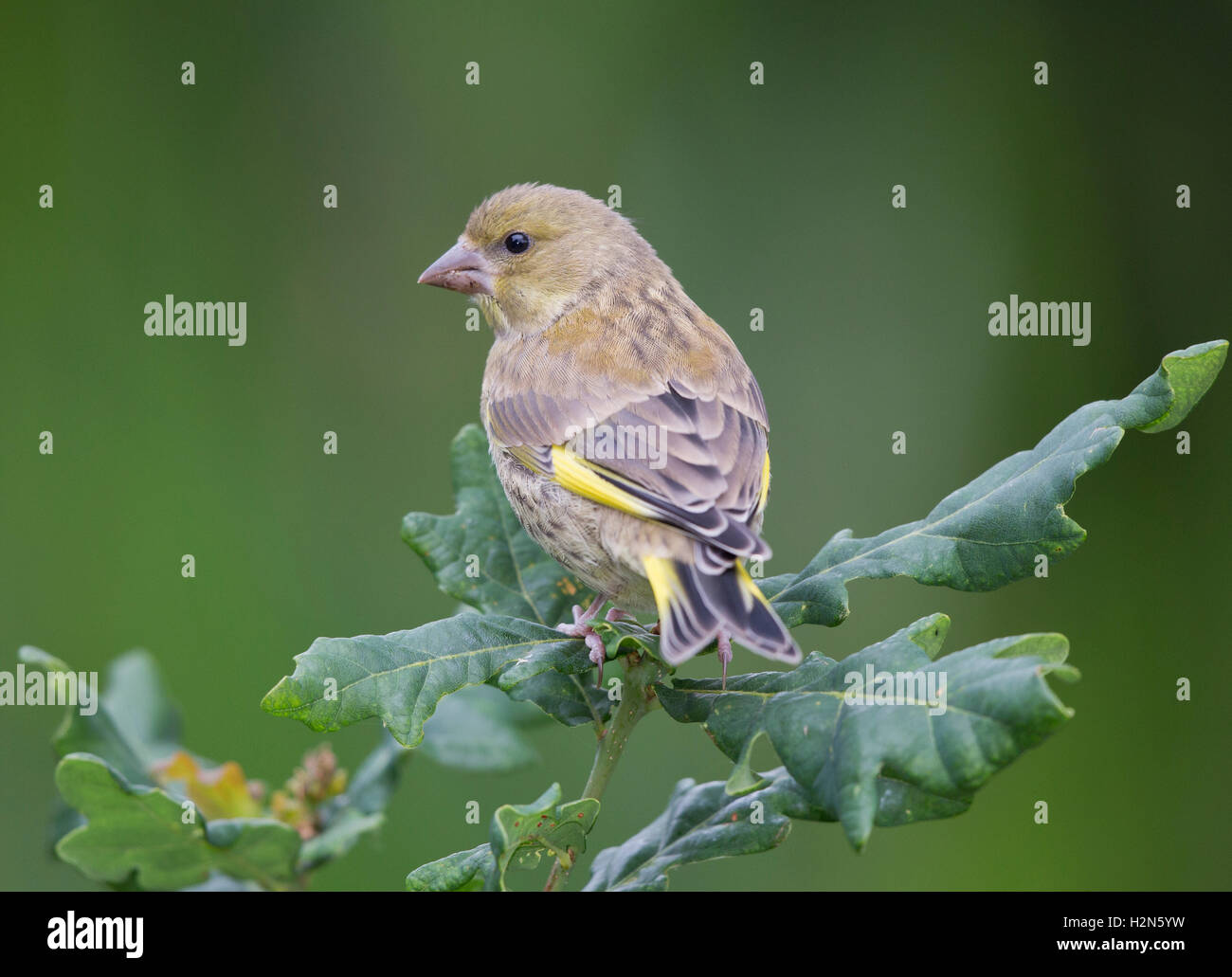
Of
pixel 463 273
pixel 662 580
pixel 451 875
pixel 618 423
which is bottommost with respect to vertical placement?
pixel 451 875

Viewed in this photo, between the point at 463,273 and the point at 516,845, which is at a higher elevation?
the point at 463,273

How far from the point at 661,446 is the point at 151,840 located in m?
1.43

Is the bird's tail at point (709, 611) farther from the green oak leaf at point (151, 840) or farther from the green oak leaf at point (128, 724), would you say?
the green oak leaf at point (128, 724)

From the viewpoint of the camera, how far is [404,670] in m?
2.43

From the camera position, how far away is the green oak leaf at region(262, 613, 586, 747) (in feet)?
7.62

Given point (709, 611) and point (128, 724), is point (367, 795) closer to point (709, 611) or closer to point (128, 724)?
point (128, 724)

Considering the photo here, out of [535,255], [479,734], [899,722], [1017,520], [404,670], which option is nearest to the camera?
[899,722]

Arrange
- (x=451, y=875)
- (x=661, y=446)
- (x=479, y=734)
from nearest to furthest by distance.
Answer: (x=451, y=875) < (x=661, y=446) < (x=479, y=734)

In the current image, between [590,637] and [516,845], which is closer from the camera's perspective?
[516,845]

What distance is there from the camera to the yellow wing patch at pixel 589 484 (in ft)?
9.68

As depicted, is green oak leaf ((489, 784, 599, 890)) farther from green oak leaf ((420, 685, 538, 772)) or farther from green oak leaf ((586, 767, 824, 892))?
green oak leaf ((420, 685, 538, 772))

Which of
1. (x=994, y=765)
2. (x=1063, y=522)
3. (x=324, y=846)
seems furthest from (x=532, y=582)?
(x=994, y=765)

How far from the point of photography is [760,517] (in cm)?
315

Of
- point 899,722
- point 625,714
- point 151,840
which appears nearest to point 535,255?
point 625,714
